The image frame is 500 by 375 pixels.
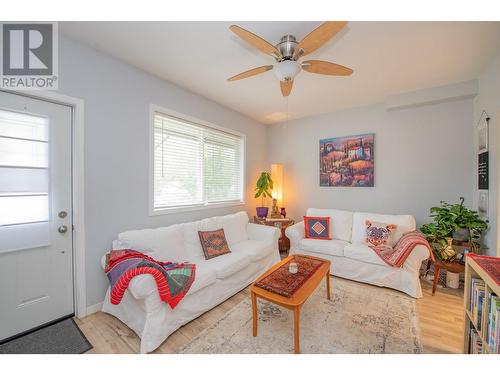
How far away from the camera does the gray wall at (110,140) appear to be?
6.29 ft

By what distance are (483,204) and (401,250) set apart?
111 cm

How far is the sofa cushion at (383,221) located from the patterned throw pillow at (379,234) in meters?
0.08

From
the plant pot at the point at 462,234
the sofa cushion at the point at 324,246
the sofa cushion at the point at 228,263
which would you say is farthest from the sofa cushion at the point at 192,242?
the plant pot at the point at 462,234

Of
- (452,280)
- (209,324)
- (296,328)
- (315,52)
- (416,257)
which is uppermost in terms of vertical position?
(315,52)

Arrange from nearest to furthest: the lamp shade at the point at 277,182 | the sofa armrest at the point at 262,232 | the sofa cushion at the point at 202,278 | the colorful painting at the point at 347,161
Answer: the sofa cushion at the point at 202,278
the sofa armrest at the point at 262,232
the colorful painting at the point at 347,161
the lamp shade at the point at 277,182

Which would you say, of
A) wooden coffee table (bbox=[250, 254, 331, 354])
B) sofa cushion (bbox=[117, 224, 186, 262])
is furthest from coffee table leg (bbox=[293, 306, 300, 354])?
sofa cushion (bbox=[117, 224, 186, 262])

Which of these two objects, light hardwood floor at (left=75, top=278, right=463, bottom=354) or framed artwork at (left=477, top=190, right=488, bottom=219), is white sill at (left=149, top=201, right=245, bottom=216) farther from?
framed artwork at (left=477, top=190, right=488, bottom=219)

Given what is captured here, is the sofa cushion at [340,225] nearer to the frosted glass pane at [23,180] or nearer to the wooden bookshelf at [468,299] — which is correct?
the wooden bookshelf at [468,299]

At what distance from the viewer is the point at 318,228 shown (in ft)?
10.6

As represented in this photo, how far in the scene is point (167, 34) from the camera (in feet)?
5.72

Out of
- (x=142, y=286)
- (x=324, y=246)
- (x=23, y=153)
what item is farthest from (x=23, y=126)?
(x=324, y=246)

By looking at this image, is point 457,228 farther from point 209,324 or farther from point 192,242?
point 192,242

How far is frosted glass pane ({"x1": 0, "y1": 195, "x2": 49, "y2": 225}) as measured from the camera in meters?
1.60
